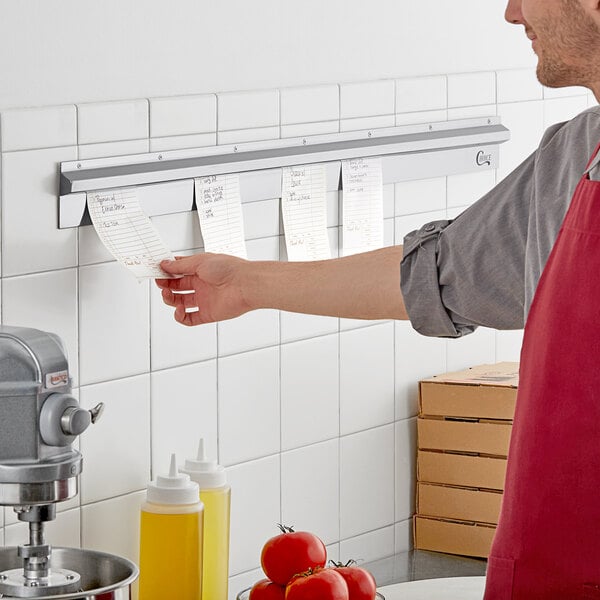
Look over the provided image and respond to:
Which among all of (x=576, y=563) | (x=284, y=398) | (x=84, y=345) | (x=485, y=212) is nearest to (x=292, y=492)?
(x=284, y=398)

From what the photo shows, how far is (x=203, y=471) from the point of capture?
195 centimetres

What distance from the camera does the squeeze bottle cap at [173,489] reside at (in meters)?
1.85

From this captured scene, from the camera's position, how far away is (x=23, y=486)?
58.6 inches

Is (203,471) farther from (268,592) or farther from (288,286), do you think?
(288,286)

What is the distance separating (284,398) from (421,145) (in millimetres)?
489

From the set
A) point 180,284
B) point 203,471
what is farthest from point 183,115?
point 203,471

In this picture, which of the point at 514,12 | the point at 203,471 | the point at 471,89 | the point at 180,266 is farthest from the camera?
the point at 471,89

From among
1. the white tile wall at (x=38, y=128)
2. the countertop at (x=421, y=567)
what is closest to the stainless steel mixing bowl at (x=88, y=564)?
the white tile wall at (x=38, y=128)

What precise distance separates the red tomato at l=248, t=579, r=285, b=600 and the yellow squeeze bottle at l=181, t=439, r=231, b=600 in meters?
0.08

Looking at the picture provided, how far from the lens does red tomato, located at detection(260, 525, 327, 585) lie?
188 centimetres

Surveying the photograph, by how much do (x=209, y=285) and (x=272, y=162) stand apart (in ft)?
0.87

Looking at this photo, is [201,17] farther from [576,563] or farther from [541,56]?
[576,563]

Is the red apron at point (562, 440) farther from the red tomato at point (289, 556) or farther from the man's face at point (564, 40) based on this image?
the red tomato at point (289, 556)

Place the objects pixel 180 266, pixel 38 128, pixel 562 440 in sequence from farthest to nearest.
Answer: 1. pixel 180 266
2. pixel 38 128
3. pixel 562 440
